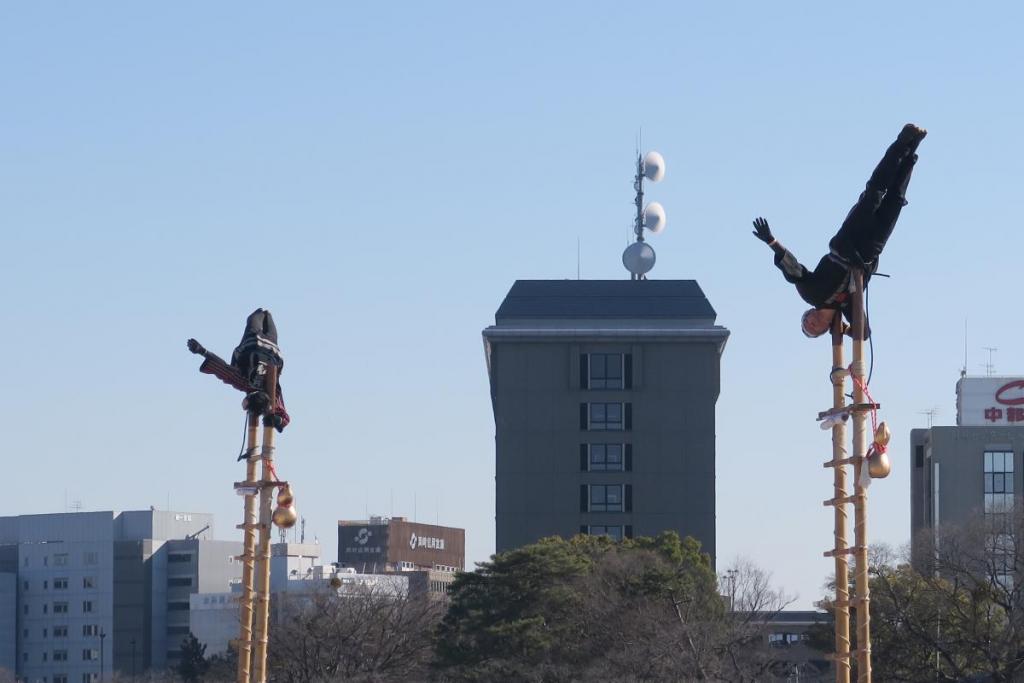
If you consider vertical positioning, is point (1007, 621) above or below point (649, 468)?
below

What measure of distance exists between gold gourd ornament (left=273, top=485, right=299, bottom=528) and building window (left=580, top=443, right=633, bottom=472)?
306 feet

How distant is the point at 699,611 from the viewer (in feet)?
266

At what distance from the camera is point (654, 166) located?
452 feet

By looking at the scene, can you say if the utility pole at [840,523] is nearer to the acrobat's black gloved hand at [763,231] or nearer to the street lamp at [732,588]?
the acrobat's black gloved hand at [763,231]

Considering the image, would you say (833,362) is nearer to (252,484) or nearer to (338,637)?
(252,484)

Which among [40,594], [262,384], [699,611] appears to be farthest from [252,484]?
[40,594]

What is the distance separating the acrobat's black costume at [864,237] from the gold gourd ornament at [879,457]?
6.89 feet

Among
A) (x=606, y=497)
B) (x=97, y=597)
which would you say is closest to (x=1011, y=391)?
(x=606, y=497)

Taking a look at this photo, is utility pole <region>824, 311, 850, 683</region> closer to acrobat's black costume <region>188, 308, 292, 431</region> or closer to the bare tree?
acrobat's black costume <region>188, 308, 292, 431</region>

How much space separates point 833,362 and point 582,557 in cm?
6035

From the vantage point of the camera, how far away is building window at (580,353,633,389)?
431 feet

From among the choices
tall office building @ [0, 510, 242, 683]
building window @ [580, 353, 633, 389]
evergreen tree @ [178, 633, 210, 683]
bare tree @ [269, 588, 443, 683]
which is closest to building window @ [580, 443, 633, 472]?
building window @ [580, 353, 633, 389]

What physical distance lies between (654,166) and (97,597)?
272 ft

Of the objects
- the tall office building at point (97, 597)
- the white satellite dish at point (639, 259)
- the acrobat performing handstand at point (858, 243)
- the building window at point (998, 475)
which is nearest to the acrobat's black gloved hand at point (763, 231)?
the acrobat performing handstand at point (858, 243)
